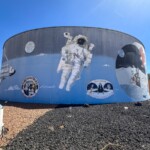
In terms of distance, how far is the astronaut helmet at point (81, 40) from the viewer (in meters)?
21.5

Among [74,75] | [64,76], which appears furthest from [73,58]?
[64,76]

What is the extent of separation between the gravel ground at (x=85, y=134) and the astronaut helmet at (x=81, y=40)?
31.3ft

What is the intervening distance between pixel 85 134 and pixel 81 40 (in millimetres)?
13080

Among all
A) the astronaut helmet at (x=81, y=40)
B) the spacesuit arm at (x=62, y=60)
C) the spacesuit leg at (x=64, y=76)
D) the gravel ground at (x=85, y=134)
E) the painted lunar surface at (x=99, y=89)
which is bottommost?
the gravel ground at (x=85, y=134)

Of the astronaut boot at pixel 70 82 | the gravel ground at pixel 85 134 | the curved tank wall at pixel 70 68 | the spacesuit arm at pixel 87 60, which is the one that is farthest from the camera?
the spacesuit arm at pixel 87 60

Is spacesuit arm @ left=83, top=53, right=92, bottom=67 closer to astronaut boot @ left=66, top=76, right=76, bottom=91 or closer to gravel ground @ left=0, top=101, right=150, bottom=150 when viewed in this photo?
astronaut boot @ left=66, top=76, right=76, bottom=91

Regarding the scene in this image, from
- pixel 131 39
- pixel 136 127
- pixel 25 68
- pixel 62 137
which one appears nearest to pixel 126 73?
pixel 131 39

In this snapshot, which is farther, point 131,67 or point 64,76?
point 131,67

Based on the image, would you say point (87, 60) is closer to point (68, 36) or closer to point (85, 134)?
point (68, 36)

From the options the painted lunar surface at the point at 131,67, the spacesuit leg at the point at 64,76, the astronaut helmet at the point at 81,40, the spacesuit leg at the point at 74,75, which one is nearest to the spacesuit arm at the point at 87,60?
the spacesuit leg at the point at 74,75

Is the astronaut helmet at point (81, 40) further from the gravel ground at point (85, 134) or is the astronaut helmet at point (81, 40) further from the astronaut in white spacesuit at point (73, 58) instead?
the gravel ground at point (85, 134)

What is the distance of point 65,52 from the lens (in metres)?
21.2

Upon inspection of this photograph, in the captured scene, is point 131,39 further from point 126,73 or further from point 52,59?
point 52,59

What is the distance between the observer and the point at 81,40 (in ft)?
71.1
